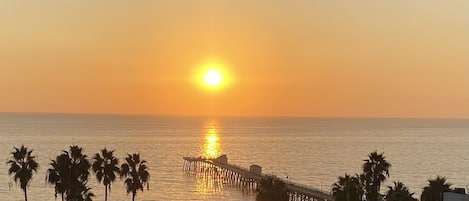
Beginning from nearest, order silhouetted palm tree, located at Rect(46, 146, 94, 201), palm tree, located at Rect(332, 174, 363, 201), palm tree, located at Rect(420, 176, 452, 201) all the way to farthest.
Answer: silhouetted palm tree, located at Rect(46, 146, 94, 201), palm tree, located at Rect(420, 176, 452, 201), palm tree, located at Rect(332, 174, 363, 201)

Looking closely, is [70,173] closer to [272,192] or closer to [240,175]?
[272,192]

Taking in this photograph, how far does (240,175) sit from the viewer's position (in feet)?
403

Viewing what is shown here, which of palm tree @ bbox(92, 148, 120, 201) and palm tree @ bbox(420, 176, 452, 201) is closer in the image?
palm tree @ bbox(420, 176, 452, 201)

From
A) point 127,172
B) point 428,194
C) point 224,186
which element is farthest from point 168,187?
point 428,194

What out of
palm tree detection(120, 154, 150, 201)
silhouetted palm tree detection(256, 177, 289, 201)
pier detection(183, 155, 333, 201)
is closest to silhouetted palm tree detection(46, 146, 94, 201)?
palm tree detection(120, 154, 150, 201)

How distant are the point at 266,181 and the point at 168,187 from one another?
70032mm

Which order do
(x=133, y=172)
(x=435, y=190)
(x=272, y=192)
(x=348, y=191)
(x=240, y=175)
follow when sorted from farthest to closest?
(x=240, y=175) → (x=133, y=172) → (x=348, y=191) → (x=435, y=190) → (x=272, y=192)

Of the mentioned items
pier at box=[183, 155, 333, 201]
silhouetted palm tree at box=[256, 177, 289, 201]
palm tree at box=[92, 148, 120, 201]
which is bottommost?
pier at box=[183, 155, 333, 201]

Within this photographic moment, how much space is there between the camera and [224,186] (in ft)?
395

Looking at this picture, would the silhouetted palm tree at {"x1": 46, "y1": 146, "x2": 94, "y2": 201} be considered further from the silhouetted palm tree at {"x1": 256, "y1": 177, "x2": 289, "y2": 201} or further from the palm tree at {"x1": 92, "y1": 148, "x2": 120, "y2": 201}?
the silhouetted palm tree at {"x1": 256, "y1": 177, "x2": 289, "y2": 201}

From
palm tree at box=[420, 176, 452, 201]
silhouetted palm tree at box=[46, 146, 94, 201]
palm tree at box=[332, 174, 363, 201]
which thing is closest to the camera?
silhouetted palm tree at box=[46, 146, 94, 201]

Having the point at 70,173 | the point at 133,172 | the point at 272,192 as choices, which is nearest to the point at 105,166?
the point at 133,172

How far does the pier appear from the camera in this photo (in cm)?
9339

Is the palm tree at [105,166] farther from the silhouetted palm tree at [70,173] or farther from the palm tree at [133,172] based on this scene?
the silhouetted palm tree at [70,173]
